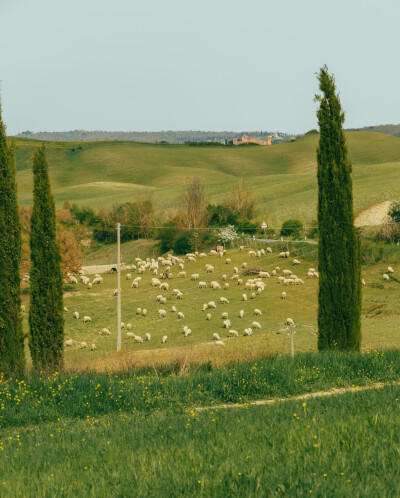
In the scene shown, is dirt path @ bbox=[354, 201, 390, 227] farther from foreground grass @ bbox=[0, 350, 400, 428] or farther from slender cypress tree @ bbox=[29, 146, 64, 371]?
foreground grass @ bbox=[0, 350, 400, 428]

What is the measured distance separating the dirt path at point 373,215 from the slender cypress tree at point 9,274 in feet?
147

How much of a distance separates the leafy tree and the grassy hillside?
36.1 m

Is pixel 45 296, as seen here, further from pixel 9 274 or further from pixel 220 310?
pixel 220 310

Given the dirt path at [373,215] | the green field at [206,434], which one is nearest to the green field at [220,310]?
the green field at [206,434]

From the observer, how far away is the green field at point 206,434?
8.60 meters

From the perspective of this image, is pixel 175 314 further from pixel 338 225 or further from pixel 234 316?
pixel 338 225

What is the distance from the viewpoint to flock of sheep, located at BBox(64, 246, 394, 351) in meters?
36.3

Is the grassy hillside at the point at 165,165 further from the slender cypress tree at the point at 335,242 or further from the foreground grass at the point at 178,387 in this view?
the foreground grass at the point at 178,387

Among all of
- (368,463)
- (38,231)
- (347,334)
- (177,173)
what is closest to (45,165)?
(38,231)

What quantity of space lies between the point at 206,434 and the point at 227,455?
1.55 meters

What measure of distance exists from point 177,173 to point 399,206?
10129 cm

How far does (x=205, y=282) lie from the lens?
4684 cm

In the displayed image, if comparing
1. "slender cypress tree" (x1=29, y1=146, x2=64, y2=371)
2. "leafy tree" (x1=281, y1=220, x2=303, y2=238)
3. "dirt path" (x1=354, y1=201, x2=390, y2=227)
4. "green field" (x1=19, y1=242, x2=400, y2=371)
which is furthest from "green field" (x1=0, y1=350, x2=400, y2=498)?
"dirt path" (x1=354, y1=201, x2=390, y2=227)

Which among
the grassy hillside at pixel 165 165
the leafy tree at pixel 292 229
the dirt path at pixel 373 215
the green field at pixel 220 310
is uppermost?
the grassy hillside at pixel 165 165
